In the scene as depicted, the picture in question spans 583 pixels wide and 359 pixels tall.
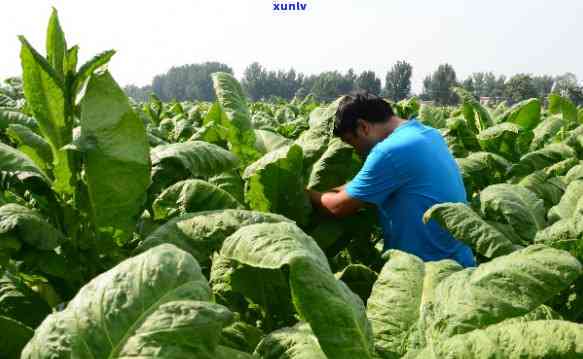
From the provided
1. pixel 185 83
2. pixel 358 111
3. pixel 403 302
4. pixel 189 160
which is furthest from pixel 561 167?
pixel 185 83

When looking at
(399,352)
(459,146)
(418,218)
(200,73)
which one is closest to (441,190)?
(418,218)

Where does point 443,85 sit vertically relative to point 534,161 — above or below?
below

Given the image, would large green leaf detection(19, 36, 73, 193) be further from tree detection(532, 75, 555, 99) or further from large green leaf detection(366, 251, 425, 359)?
tree detection(532, 75, 555, 99)

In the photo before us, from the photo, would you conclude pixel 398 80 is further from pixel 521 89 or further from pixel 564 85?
pixel 564 85

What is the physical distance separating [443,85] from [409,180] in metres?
76.7

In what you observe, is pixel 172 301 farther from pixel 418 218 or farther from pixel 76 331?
pixel 418 218

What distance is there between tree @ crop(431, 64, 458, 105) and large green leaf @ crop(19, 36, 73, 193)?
7052 centimetres

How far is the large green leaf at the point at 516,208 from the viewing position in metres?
2.25

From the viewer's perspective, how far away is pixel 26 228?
5.25 ft

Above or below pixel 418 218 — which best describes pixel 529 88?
below

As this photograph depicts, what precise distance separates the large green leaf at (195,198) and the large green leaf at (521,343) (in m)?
1.08

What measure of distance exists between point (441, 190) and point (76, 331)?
2.91 meters

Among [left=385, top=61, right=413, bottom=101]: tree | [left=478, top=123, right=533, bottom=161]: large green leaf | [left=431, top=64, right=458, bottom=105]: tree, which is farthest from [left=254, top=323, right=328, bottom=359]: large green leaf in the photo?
[left=385, top=61, right=413, bottom=101]: tree

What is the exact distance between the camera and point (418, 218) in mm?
3572
